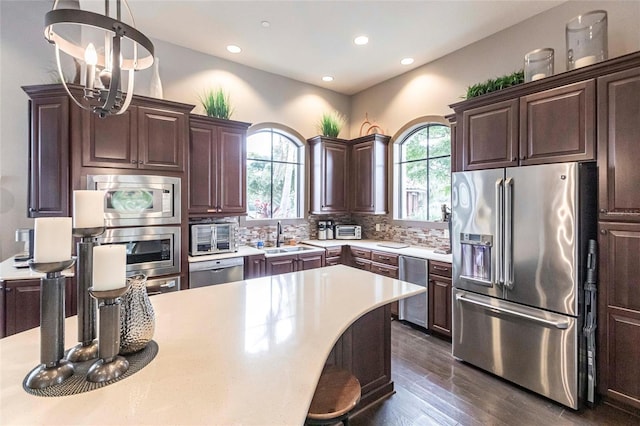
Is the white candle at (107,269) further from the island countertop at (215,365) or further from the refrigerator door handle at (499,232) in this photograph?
the refrigerator door handle at (499,232)

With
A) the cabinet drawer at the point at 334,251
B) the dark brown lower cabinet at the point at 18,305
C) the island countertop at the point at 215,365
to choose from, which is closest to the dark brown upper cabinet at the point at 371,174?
the cabinet drawer at the point at 334,251

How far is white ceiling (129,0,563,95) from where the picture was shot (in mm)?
3074

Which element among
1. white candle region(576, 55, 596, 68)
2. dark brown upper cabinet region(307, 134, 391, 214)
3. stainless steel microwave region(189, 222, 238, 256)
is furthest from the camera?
dark brown upper cabinet region(307, 134, 391, 214)

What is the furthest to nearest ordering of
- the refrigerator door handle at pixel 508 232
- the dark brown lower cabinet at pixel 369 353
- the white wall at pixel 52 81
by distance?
the white wall at pixel 52 81 → the refrigerator door handle at pixel 508 232 → the dark brown lower cabinet at pixel 369 353

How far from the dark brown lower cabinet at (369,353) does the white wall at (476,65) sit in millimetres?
3137

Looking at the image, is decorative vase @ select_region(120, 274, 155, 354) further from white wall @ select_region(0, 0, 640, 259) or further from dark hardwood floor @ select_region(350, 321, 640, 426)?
white wall @ select_region(0, 0, 640, 259)

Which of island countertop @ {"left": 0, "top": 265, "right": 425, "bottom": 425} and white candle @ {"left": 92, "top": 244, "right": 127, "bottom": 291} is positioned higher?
white candle @ {"left": 92, "top": 244, "right": 127, "bottom": 291}

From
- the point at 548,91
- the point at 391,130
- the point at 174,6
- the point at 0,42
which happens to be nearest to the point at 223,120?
the point at 174,6

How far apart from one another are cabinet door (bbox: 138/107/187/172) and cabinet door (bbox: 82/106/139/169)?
0.06 metres

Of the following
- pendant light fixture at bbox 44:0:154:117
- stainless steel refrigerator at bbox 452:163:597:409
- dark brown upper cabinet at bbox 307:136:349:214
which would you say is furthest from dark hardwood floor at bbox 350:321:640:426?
dark brown upper cabinet at bbox 307:136:349:214

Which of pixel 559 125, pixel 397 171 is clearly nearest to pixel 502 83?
pixel 559 125

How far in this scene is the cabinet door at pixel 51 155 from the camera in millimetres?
2734

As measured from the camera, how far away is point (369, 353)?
2258 mm

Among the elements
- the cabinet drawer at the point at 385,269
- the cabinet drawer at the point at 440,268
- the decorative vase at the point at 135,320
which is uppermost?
the decorative vase at the point at 135,320
